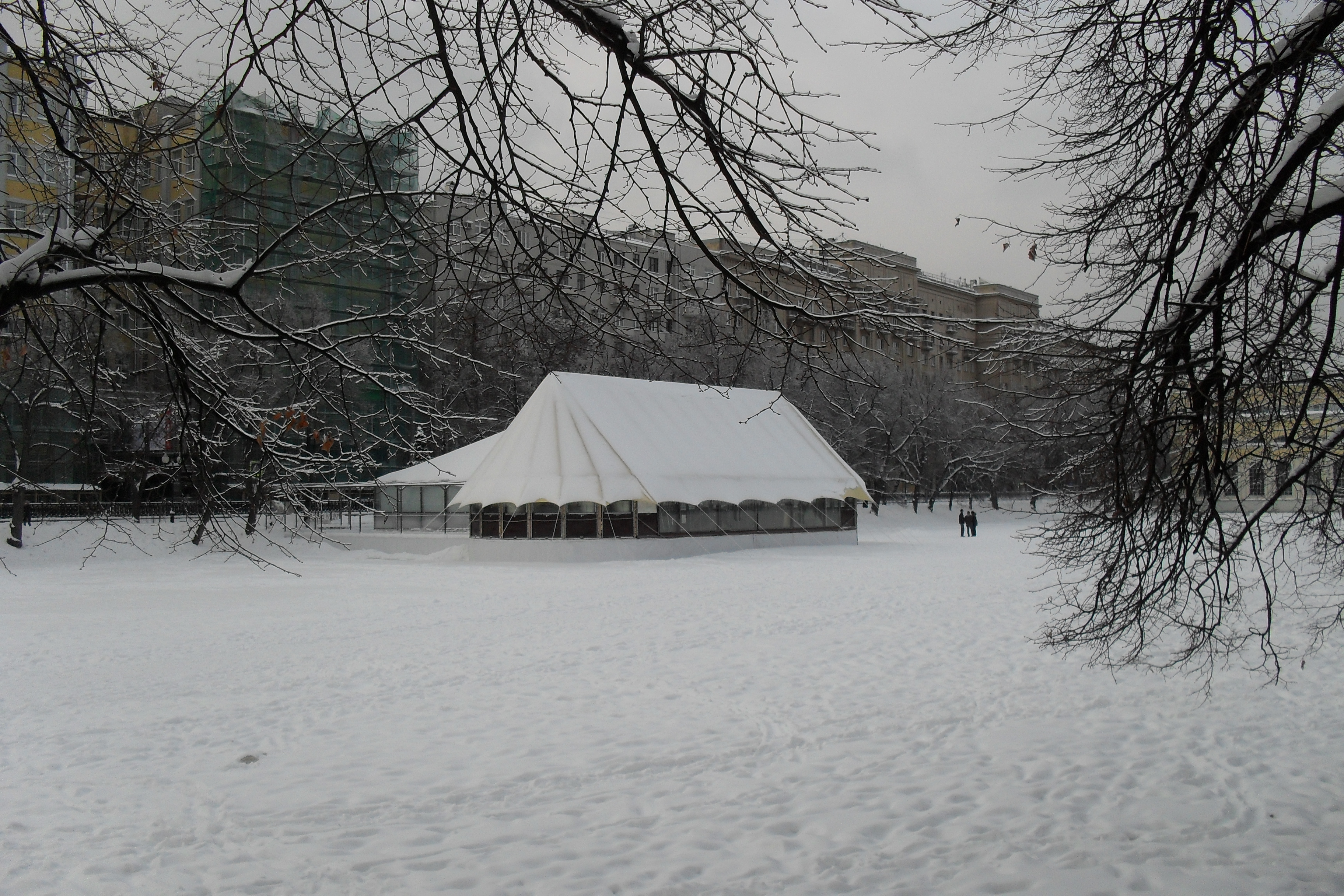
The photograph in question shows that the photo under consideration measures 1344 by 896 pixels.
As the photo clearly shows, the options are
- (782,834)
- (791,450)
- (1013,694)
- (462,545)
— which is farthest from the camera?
(791,450)

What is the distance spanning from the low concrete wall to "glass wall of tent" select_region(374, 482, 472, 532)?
1.05 m

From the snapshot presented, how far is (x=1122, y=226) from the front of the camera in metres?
6.11

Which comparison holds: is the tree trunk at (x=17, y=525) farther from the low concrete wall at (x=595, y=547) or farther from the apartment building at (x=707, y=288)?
the apartment building at (x=707, y=288)

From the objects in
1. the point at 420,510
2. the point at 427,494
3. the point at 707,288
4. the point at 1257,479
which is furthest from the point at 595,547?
the point at 707,288

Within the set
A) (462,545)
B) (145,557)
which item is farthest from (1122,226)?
(145,557)

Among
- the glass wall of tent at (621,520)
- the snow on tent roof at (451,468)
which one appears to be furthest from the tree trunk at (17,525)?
the glass wall of tent at (621,520)

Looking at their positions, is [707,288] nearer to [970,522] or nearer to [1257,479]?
[1257,479]

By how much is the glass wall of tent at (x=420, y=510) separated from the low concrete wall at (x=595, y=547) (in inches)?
41.2

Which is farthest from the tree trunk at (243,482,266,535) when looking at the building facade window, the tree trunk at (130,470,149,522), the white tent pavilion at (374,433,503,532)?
the white tent pavilion at (374,433,503,532)

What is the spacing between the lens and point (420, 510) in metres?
29.8

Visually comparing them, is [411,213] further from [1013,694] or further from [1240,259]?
[1013,694]

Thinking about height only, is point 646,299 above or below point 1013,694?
above

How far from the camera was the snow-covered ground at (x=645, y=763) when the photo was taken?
5.05 m

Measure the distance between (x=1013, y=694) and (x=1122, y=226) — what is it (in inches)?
170
